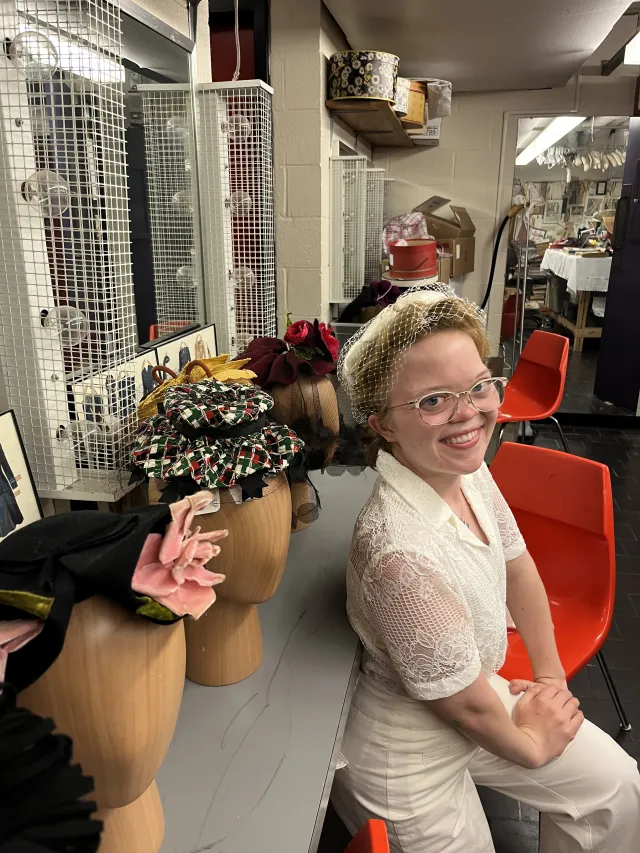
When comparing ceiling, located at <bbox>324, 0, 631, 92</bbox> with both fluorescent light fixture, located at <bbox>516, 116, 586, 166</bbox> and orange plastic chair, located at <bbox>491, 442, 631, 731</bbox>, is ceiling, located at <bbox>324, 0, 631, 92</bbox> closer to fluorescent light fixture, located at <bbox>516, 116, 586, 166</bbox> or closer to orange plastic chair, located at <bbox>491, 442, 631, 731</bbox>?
fluorescent light fixture, located at <bbox>516, 116, 586, 166</bbox>

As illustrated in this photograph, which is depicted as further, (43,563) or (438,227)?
(438,227)

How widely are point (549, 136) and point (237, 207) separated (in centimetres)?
320

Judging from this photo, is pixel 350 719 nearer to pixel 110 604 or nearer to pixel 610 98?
pixel 110 604

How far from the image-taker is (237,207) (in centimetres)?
165

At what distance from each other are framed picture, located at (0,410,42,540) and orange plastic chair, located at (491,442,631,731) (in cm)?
104

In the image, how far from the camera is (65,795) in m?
0.40

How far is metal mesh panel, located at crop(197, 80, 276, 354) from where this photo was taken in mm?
1539

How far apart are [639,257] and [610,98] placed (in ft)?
3.23

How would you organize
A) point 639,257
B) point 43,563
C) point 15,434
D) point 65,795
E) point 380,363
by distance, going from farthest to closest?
point 639,257 → point 380,363 → point 15,434 → point 43,563 → point 65,795

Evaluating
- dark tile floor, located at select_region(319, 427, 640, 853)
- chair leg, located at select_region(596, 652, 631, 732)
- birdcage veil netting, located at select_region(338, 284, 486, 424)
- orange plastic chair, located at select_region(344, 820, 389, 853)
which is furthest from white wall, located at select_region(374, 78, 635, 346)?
orange plastic chair, located at select_region(344, 820, 389, 853)

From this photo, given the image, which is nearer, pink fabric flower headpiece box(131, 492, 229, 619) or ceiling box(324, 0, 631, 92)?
pink fabric flower headpiece box(131, 492, 229, 619)

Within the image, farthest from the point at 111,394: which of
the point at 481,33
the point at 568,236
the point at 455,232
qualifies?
the point at 568,236

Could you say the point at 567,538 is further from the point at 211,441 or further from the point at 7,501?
the point at 7,501

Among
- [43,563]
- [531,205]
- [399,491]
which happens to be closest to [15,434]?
[43,563]
